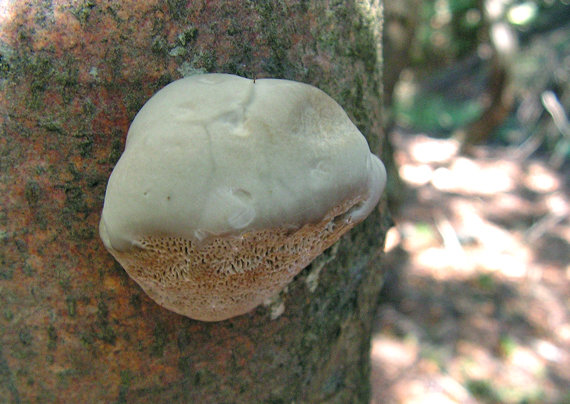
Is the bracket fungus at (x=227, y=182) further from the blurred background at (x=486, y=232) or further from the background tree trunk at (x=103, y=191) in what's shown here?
the blurred background at (x=486, y=232)

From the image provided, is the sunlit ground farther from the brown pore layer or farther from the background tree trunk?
the brown pore layer

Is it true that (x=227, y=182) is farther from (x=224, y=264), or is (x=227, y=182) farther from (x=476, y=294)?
(x=476, y=294)

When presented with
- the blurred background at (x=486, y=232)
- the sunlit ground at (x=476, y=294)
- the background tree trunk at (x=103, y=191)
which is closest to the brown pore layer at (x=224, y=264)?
the background tree trunk at (x=103, y=191)

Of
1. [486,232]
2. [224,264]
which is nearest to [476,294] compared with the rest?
[486,232]

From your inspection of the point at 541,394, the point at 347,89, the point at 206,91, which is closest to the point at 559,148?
the point at 541,394

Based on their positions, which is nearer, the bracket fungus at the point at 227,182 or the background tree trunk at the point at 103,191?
the bracket fungus at the point at 227,182

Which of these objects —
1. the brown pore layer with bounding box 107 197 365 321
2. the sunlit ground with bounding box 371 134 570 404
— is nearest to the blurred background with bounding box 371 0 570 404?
the sunlit ground with bounding box 371 134 570 404
